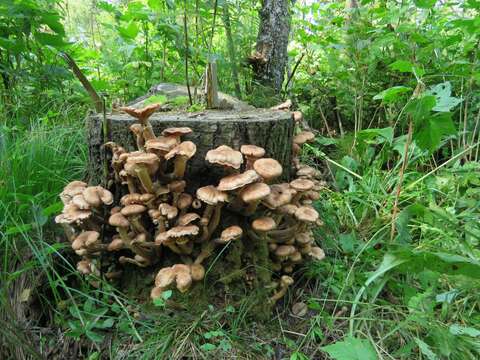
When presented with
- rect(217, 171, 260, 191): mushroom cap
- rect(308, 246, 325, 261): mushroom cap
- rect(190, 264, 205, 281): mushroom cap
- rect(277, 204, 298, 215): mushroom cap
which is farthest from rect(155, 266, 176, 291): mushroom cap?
rect(308, 246, 325, 261): mushroom cap

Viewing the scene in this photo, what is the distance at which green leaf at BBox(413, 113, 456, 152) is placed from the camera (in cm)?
217

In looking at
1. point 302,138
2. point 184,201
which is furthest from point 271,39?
point 184,201

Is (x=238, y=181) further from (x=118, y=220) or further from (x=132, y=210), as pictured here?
(x=118, y=220)

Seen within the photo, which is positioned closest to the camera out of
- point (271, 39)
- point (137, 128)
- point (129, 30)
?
point (137, 128)

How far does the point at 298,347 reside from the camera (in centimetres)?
218

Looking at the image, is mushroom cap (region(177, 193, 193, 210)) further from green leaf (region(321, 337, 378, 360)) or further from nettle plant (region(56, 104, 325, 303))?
green leaf (region(321, 337, 378, 360))

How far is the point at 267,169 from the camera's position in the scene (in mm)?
2207

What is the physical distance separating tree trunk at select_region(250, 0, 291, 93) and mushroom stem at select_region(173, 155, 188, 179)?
3.37 m

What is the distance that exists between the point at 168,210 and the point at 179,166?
30 centimetres

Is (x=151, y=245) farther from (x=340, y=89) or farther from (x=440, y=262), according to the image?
(x=340, y=89)

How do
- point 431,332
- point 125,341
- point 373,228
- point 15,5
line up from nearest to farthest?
point 431,332 < point 125,341 < point 373,228 < point 15,5

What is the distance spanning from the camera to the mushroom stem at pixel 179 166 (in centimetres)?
226

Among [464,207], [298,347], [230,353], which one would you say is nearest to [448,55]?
[464,207]

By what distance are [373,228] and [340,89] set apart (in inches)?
91.7
